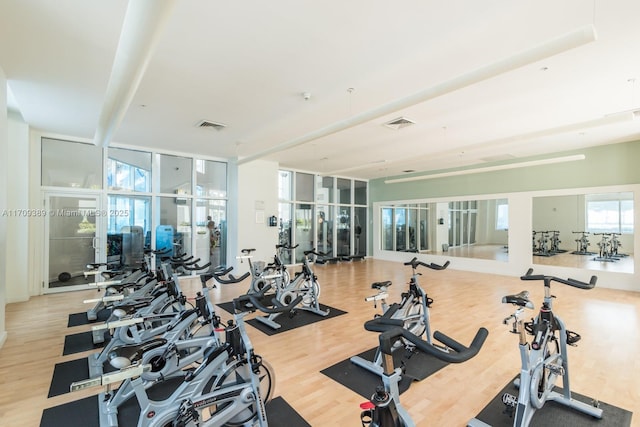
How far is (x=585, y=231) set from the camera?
8.07 metres

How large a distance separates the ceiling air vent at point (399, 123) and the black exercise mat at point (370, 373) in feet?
11.6

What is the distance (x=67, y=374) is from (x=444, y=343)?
11.7 ft

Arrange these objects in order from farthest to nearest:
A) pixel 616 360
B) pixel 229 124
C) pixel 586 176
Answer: pixel 586 176 < pixel 229 124 < pixel 616 360

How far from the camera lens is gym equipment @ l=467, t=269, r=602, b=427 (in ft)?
6.05

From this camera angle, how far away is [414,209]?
11234 millimetres

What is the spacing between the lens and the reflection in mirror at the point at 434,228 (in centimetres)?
1091

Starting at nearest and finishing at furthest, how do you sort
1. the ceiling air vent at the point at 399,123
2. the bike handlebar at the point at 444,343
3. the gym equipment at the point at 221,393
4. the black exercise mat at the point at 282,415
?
the bike handlebar at the point at 444,343 → the gym equipment at the point at 221,393 → the black exercise mat at the point at 282,415 → the ceiling air vent at the point at 399,123

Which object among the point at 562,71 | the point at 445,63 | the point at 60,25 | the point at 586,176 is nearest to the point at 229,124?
the point at 60,25

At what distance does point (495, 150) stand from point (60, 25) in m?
7.86

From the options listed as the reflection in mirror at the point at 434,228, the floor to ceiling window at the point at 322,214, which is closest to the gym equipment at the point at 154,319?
the floor to ceiling window at the point at 322,214

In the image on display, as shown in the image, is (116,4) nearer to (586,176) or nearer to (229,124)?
(229,124)

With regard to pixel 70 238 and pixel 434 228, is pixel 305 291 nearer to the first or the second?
pixel 70 238

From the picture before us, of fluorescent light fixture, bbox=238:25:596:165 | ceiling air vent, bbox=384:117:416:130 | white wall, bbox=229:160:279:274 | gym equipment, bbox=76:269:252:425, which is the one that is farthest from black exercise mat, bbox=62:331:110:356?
ceiling air vent, bbox=384:117:416:130

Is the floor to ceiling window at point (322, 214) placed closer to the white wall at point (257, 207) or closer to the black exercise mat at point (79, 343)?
the white wall at point (257, 207)
